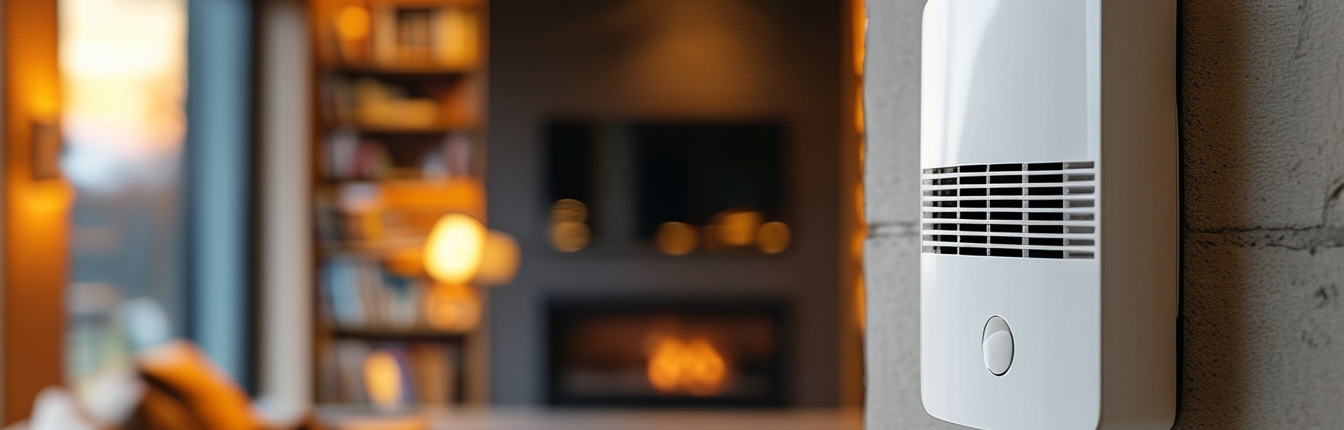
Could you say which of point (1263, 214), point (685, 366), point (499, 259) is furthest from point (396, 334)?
point (1263, 214)

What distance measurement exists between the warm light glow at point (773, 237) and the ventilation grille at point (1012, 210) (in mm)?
4224

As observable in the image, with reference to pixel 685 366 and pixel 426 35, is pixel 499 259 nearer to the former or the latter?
pixel 685 366

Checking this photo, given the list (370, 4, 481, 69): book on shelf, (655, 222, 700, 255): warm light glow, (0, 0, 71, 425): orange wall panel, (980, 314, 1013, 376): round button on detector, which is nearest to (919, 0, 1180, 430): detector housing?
(980, 314, 1013, 376): round button on detector

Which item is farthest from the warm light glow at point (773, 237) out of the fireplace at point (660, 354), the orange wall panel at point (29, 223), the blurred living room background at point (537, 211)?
the orange wall panel at point (29, 223)

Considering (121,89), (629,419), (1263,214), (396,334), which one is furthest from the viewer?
(396,334)

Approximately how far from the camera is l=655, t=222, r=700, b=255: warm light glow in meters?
4.90

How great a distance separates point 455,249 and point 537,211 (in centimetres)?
43

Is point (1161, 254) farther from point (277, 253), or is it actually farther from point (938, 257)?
point (277, 253)

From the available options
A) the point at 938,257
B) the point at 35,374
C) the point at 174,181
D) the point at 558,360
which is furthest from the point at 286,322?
the point at 938,257

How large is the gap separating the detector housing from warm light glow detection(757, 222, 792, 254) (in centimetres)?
426

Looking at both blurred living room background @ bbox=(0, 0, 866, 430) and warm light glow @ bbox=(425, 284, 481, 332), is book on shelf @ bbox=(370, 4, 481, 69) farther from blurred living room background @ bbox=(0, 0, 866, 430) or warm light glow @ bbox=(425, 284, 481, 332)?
warm light glow @ bbox=(425, 284, 481, 332)

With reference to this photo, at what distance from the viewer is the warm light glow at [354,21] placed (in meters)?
5.10

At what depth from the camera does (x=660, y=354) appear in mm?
4980

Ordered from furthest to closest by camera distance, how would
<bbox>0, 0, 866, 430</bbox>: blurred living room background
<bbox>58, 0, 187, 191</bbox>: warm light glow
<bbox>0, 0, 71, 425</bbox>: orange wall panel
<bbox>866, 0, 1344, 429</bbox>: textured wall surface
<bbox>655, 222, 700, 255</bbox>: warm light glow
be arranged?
<bbox>655, 222, 700, 255</bbox>: warm light glow
<bbox>0, 0, 866, 430</bbox>: blurred living room background
<bbox>58, 0, 187, 191</bbox>: warm light glow
<bbox>0, 0, 71, 425</bbox>: orange wall panel
<bbox>866, 0, 1344, 429</bbox>: textured wall surface
